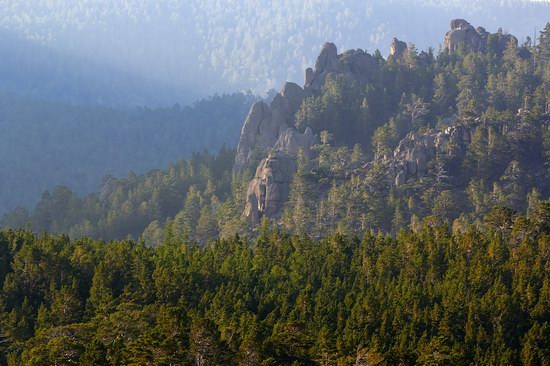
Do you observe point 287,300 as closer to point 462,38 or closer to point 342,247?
point 342,247

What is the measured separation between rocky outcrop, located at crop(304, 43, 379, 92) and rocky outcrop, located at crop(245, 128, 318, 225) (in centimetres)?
2215

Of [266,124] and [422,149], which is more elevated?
[266,124]

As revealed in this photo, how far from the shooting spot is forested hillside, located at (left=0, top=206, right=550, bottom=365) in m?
61.5

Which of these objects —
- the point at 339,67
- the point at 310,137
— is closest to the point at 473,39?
the point at 339,67

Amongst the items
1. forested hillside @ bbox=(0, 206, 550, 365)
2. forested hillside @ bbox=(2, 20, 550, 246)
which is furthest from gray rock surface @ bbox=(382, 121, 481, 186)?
forested hillside @ bbox=(0, 206, 550, 365)

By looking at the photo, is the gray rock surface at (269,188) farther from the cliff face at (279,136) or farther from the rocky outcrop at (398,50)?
the rocky outcrop at (398,50)

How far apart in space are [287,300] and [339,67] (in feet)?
260

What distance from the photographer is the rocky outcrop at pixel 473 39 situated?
156 m

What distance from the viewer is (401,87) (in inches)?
5837

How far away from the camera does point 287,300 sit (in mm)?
75312

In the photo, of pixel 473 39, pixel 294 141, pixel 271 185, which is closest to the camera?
pixel 271 185

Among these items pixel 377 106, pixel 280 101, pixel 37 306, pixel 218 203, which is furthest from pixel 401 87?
pixel 37 306

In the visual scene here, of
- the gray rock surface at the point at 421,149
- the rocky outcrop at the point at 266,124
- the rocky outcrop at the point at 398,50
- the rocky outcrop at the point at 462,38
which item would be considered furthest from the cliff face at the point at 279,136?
the rocky outcrop at the point at 462,38

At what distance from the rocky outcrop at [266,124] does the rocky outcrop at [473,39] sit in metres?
30.0
